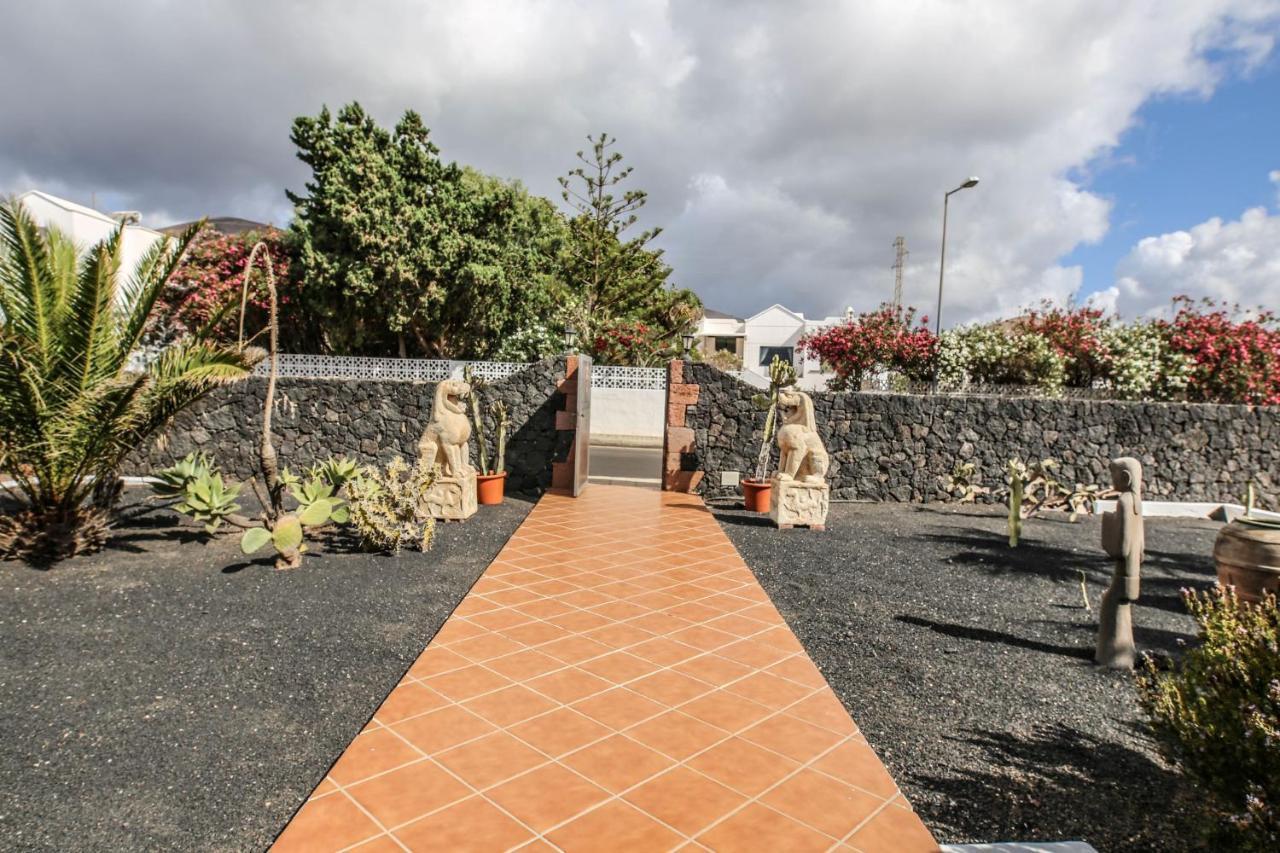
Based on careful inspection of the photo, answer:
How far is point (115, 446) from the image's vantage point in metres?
6.33

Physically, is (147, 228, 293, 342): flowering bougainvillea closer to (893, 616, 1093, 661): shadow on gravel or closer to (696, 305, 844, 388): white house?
(893, 616, 1093, 661): shadow on gravel

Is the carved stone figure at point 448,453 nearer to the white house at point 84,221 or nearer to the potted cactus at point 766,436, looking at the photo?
the potted cactus at point 766,436

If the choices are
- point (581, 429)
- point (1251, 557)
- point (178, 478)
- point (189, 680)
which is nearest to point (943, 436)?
point (581, 429)

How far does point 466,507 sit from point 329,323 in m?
11.1

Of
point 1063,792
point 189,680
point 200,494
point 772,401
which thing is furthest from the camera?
point 772,401

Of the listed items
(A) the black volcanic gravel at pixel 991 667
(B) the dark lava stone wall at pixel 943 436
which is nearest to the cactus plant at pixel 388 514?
(A) the black volcanic gravel at pixel 991 667

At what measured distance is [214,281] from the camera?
15.9 metres

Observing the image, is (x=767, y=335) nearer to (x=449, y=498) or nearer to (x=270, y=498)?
(x=449, y=498)

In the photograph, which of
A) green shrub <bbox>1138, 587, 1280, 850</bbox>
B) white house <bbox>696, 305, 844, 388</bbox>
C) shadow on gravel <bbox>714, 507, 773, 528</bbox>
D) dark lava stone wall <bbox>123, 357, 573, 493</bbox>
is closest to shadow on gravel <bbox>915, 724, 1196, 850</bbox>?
green shrub <bbox>1138, 587, 1280, 850</bbox>

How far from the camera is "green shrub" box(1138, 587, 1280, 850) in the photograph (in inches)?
81.6

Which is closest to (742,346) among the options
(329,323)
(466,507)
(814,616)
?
(329,323)

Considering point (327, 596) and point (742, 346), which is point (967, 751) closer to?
point (327, 596)

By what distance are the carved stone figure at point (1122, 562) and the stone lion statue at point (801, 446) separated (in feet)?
13.4

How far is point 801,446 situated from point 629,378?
5.24m
